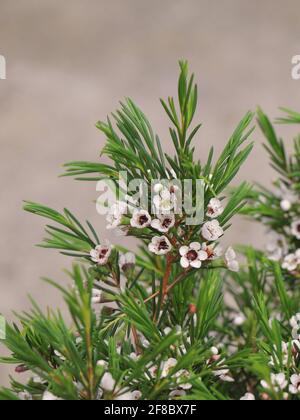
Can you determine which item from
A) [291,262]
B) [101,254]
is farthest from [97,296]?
[291,262]

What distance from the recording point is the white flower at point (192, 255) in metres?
0.25

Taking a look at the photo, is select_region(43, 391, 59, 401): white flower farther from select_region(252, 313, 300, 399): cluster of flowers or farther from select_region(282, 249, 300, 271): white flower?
select_region(282, 249, 300, 271): white flower

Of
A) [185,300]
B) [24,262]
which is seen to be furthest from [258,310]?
[24,262]

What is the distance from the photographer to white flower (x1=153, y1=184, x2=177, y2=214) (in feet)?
0.79

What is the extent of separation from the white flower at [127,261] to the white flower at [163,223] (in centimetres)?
3

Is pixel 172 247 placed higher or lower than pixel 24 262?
higher

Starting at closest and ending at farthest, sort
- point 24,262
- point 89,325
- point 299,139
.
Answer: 1. point 89,325
2. point 299,139
3. point 24,262

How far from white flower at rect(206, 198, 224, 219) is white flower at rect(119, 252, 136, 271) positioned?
4cm

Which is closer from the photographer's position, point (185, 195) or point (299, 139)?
point (185, 195)

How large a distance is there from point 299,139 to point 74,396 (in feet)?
0.74

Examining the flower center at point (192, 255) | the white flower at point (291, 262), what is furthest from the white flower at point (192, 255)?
the white flower at point (291, 262)

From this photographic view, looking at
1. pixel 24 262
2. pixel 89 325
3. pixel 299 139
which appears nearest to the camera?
pixel 89 325

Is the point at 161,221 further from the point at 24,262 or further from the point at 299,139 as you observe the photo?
the point at 24,262
